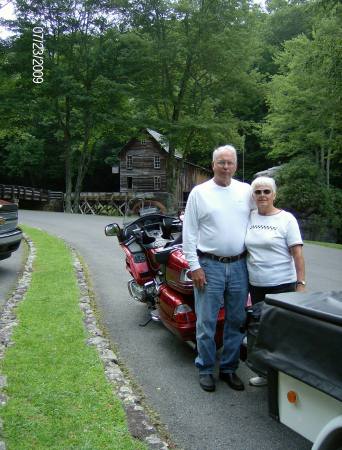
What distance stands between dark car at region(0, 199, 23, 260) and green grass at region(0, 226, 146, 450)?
2.54m

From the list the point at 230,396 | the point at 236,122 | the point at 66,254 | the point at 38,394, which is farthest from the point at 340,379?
the point at 236,122

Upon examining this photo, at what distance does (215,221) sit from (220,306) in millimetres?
751

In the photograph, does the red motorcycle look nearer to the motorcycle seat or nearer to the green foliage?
the motorcycle seat

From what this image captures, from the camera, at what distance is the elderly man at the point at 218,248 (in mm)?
3912

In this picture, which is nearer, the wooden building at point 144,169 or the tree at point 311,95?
the tree at point 311,95

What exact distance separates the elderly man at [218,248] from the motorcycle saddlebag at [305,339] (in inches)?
41.3

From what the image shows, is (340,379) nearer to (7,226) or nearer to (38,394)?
(38,394)

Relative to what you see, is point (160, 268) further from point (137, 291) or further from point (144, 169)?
point (144, 169)

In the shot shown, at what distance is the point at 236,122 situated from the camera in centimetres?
2788

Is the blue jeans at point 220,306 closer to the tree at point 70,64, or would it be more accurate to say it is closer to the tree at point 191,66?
the tree at point 191,66

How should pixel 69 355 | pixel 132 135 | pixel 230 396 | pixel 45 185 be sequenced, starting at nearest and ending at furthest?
pixel 230 396
pixel 69 355
pixel 132 135
pixel 45 185

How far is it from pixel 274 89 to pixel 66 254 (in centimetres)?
2065
